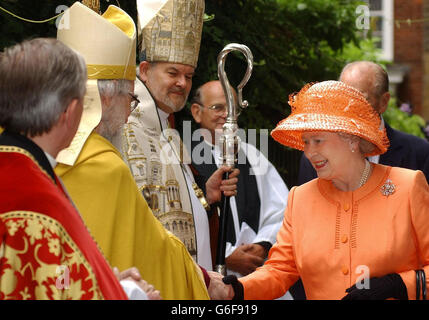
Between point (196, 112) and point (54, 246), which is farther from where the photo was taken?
point (196, 112)

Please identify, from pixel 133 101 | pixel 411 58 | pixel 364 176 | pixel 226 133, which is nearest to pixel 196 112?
pixel 226 133

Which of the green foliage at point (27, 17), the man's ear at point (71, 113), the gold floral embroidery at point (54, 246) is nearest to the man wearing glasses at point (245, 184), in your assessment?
the green foliage at point (27, 17)

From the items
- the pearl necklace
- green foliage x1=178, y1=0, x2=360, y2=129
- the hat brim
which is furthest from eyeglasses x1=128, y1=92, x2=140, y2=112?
green foliage x1=178, y1=0, x2=360, y2=129

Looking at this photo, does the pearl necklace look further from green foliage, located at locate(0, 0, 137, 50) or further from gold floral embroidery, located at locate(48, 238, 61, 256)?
green foliage, located at locate(0, 0, 137, 50)

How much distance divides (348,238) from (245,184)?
7.93ft

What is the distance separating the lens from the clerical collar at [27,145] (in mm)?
2857

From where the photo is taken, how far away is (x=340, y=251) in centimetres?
429

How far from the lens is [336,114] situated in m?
4.30

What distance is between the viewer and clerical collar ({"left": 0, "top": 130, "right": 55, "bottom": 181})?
2857mm

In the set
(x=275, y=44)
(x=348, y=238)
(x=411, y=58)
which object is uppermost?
(x=411, y=58)

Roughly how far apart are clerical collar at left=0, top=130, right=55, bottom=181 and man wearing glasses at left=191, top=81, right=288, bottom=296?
135 inches

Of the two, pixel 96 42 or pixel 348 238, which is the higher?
pixel 96 42

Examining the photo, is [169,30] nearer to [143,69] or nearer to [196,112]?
[143,69]

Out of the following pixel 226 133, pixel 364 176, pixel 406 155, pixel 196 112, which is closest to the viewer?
pixel 364 176
